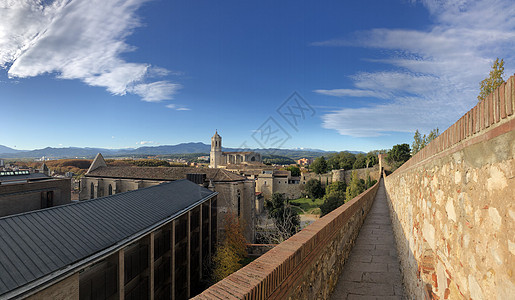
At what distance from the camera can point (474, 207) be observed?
1.82 metres

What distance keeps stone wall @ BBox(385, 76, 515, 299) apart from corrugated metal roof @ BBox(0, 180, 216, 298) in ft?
28.2

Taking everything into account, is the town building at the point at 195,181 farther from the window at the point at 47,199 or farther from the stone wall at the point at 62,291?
the stone wall at the point at 62,291

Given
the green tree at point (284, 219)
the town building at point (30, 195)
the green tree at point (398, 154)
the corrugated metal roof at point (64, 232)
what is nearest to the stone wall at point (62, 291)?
the corrugated metal roof at point (64, 232)

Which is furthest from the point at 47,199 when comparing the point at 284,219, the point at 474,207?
the point at 474,207

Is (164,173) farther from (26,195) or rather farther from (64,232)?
(64,232)

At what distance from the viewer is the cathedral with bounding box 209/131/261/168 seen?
221 ft

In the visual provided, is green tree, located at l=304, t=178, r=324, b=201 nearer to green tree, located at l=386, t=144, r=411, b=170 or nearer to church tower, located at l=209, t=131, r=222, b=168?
green tree, located at l=386, t=144, r=411, b=170

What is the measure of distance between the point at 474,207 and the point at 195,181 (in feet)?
87.0

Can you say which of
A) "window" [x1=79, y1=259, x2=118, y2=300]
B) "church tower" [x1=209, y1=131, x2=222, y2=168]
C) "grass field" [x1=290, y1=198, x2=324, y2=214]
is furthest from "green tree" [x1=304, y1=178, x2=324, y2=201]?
"window" [x1=79, y1=259, x2=118, y2=300]

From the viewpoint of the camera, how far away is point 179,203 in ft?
52.9

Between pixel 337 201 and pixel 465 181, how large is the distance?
120 ft

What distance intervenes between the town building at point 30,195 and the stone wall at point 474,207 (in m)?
20.8

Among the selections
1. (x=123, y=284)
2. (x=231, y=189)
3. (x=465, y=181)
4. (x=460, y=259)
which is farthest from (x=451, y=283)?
(x=231, y=189)

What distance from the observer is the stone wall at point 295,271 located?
6.64 feet
